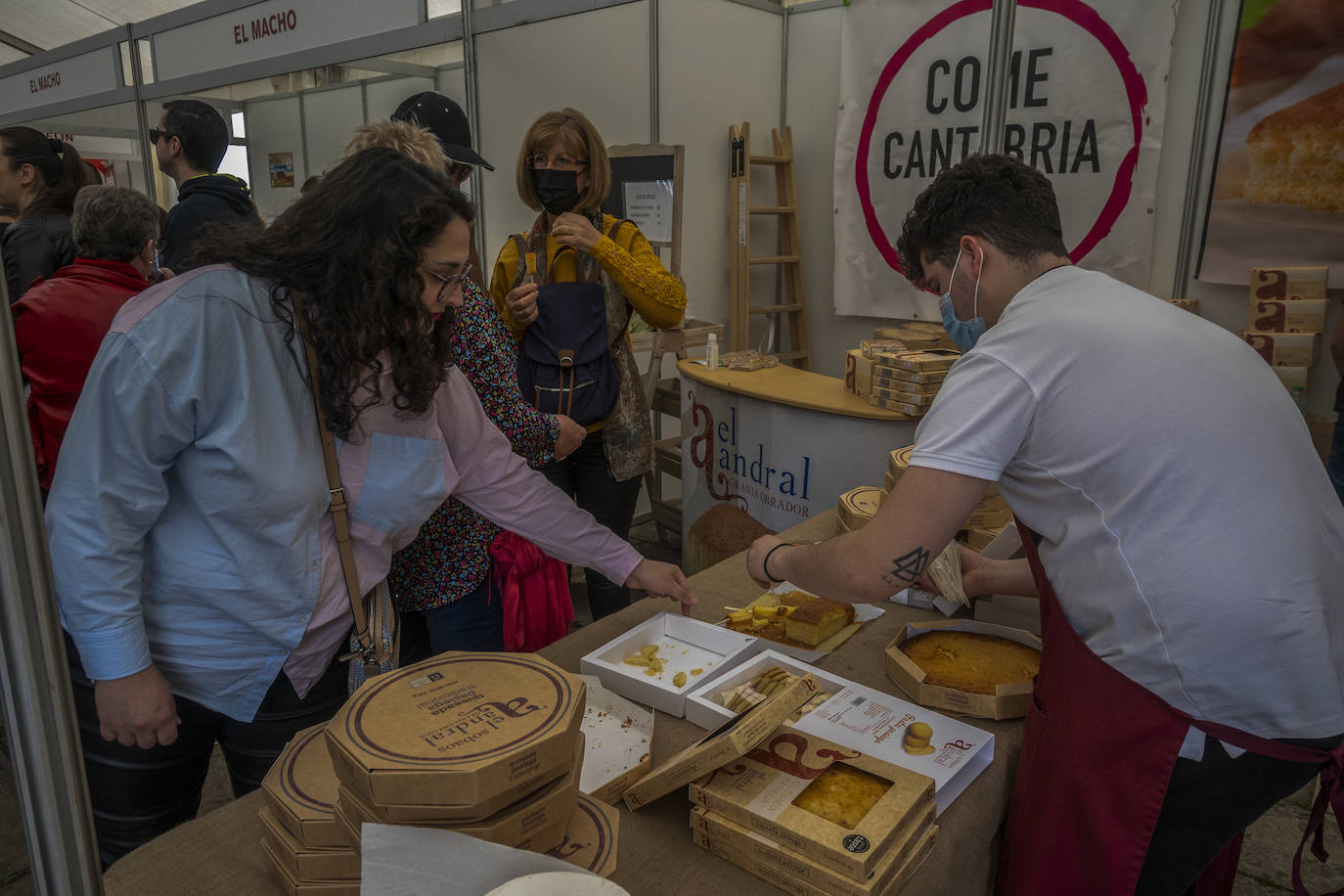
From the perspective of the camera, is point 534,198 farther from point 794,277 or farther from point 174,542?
point 794,277

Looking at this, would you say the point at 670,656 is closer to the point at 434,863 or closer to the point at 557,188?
the point at 434,863

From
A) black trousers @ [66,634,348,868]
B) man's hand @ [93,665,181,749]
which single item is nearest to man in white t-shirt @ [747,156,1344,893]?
black trousers @ [66,634,348,868]

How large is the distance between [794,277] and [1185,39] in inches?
91.2

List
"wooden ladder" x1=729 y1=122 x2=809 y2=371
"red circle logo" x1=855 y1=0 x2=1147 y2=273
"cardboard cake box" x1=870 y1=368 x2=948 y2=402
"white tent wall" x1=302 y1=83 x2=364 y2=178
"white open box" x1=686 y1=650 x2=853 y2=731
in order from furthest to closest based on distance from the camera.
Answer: "white tent wall" x1=302 y1=83 x2=364 y2=178, "wooden ladder" x1=729 y1=122 x2=809 y2=371, "red circle logo" x1=855 y1=0 x2=1147 y2=273, "cardboard cake box" x1=870 y1=368 x2=948 y2=402, "white open box" x1=686 y1=650 x2=853 y2=731

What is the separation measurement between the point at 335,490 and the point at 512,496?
16.0 inches

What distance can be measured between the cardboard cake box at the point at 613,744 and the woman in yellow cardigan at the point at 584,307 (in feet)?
4.37

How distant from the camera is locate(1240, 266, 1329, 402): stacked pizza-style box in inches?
138

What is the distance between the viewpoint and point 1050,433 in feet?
3.97

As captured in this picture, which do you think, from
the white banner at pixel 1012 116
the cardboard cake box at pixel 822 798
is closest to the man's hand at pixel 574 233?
the cardboard cake box at pixel 822 798

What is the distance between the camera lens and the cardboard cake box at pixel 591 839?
938 mm

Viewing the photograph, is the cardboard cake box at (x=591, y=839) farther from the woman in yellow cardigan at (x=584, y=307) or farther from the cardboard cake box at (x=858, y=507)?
the woman in yellow cardigan at (x=584, y=307)

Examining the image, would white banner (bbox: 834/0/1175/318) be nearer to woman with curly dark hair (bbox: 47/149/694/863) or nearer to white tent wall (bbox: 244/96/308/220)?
woman with curly dark hair (bbox: 47/149/694/863)

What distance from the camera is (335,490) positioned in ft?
4.36

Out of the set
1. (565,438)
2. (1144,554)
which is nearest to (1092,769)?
(1144,554)
